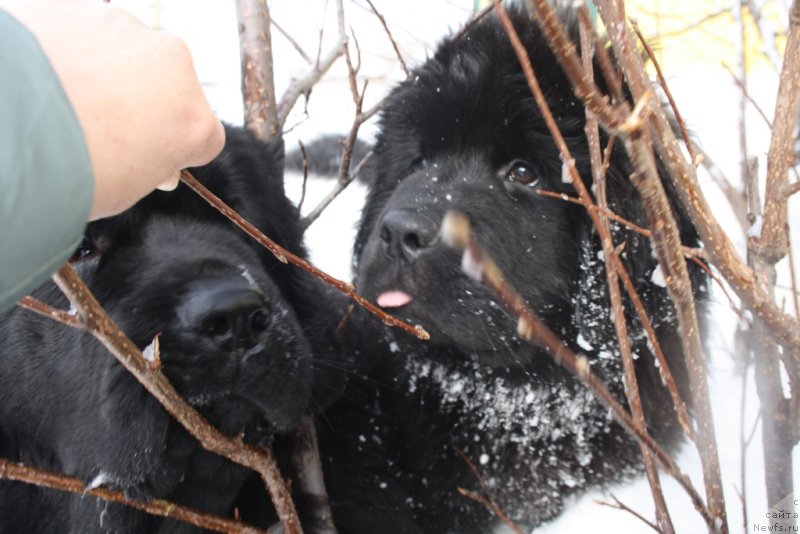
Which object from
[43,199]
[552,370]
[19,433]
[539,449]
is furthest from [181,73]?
[539,449]

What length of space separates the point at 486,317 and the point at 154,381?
1.08 m

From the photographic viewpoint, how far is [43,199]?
3.17ft

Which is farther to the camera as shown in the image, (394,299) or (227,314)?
(394,299)

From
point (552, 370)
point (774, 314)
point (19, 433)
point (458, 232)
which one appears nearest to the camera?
point (458, 232)

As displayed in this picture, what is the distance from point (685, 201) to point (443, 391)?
57.5 inches

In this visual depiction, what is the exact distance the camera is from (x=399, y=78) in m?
3.78

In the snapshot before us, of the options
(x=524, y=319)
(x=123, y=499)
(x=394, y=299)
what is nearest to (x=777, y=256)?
(x=524, y=319)

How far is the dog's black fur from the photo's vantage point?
5.45 feet

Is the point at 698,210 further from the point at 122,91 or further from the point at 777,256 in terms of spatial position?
the point at 122,91

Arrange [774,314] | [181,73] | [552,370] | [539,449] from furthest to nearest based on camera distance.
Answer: [539,449], [552,370], [774,314], [181,73]

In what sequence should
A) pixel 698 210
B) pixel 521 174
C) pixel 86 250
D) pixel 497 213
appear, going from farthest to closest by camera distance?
pixel 521 174 < pixel 497 213 < pixel 86 250 < pixel 698 210

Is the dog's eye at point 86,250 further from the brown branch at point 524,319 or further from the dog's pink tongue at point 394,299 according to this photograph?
the brown branch at point 524,319

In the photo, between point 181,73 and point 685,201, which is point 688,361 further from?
point 181,73

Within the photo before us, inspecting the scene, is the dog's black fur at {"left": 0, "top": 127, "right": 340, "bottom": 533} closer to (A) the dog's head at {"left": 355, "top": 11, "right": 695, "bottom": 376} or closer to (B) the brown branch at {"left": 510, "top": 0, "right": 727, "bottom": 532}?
(A) the dog's head at {"left": 355, "top": 11, "right": 695, "bottom": 376}
